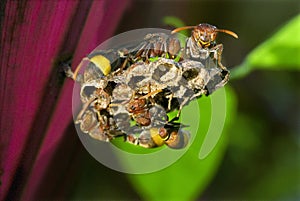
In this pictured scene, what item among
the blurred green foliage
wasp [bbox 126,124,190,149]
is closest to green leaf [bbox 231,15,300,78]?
the blurred green foliage

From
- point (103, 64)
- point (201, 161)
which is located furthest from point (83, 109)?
point (201, 161)

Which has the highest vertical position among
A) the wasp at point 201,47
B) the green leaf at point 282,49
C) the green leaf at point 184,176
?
the wasp at point 201,47

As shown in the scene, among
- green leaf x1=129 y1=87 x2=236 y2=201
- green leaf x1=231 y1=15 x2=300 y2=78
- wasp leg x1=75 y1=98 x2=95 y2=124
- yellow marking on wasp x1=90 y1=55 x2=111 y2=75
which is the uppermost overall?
green leaf x1=231 y1=15 x2=300 y2=78

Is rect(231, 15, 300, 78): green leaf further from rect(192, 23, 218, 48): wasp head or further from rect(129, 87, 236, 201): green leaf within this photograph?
rect(192, 23, 218, 48): wasp head

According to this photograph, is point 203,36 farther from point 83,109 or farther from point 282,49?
point 282,49

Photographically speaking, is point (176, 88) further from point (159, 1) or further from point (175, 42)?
point (159, 1)

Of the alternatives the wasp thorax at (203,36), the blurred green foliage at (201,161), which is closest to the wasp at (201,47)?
the wasp thorax at (203,36)

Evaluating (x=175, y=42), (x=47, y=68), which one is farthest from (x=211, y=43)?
(x=47, y=68)

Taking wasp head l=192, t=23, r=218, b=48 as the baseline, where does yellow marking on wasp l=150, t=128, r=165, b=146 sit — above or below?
below

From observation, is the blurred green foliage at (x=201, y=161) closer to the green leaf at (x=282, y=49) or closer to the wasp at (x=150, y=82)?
the green leaf at (x=282, y=49)
